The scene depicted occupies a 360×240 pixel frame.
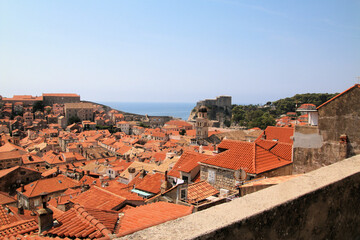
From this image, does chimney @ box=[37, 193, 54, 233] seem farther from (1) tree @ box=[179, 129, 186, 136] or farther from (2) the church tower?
(1) tree @ box=[179, 129, 186, 136]

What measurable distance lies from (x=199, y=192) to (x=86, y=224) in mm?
4190

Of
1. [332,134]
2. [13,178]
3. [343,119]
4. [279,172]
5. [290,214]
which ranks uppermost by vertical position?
[343,119]

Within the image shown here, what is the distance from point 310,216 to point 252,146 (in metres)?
8.02

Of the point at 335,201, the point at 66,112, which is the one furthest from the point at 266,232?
the point at 66,112

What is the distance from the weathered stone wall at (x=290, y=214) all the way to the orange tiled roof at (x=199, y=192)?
528 cm

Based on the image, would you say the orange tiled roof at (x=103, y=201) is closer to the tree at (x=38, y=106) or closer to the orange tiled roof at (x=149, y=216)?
the orange tiled roof at (x=149, y=216)

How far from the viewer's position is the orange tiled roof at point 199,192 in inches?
312

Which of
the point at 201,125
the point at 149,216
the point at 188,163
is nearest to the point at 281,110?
the point at 201,125

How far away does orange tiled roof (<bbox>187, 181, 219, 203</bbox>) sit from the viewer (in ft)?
26.0

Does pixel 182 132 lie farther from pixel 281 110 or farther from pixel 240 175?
pixel 240 175

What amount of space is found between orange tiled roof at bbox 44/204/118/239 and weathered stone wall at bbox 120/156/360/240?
3.01 m

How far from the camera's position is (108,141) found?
212 feet

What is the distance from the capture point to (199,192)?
27.6 feet

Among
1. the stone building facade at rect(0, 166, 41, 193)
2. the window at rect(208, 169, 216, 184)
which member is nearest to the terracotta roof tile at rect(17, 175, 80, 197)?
the stone building facade at rect(0, 166, 41, 193)
